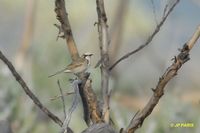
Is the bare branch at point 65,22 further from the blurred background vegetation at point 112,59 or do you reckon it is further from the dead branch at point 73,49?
the blurred background vegetation at point 112,59

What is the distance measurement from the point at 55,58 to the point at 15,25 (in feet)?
1.03

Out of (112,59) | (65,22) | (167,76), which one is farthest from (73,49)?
(112,59)

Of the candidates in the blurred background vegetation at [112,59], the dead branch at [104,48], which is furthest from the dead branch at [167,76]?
the blurred background vegetation at [112,59]

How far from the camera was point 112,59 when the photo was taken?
2195mm

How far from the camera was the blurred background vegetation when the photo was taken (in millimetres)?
2258

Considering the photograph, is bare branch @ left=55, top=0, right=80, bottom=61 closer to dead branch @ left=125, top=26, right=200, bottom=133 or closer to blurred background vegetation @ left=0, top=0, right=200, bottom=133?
dead branch @ left=125, top=26, right=200, bottom=133

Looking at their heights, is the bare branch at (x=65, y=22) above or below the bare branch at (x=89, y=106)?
above

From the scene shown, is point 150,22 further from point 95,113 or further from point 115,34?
point 95,113

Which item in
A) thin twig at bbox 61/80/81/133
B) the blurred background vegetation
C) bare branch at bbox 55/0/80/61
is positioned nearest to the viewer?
thin twig at bbox 61/80/81/133

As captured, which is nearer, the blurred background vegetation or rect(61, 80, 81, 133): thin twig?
rect(61, 80, 81, 133): thin twig

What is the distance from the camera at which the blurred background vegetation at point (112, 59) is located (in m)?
2.26

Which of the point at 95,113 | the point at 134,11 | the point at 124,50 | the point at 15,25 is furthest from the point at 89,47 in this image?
the point at 95,113

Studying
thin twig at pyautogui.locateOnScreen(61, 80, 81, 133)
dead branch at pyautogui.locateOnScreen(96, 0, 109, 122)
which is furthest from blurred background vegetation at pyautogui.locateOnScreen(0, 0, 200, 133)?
thin twig at pyautogui.locateOnScreen(61, 80, 81, 133)

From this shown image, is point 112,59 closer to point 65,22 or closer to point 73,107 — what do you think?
point 65,22
